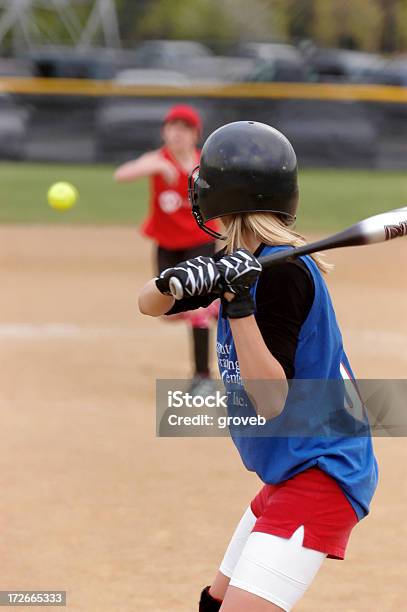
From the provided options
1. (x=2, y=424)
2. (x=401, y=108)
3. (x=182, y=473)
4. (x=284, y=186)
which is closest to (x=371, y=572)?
(x=182, y=473)

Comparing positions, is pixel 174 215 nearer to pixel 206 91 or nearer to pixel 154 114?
pixel 154 114

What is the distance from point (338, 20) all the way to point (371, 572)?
23.4 metres

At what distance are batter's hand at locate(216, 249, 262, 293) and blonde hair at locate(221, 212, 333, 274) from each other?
210mm

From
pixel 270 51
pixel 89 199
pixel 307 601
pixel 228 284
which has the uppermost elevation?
pixel 270 51

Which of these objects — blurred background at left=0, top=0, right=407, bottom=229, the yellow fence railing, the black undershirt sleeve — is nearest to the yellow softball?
the black undershirt sleeve

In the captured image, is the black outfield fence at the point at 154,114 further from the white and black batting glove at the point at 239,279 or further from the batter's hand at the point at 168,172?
the white and black batting glove at the point at 239,279

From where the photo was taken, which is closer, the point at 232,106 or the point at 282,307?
the point at 282,307

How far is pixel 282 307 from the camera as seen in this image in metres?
2.43

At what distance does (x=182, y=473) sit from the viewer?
494 cm

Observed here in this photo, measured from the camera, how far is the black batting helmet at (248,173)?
102 inches

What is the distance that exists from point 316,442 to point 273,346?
0.28 metres

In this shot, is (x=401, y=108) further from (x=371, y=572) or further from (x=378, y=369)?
(x=371, y=572)

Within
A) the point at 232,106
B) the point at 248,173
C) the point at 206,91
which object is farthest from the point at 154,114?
the point at 248,173

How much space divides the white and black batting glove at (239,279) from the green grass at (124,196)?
10.7 metres
